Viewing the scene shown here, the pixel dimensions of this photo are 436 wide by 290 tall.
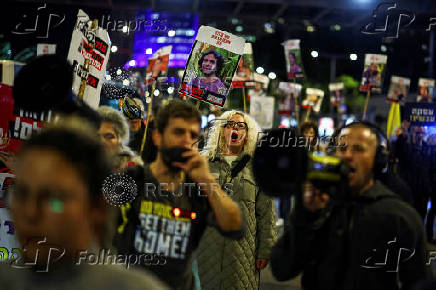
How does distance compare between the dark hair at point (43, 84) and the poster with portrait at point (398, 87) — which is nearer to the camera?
the dark hair at point (43, 84)

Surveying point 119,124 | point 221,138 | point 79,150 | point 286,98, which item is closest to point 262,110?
point 286,98

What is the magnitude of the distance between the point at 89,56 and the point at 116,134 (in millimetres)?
706

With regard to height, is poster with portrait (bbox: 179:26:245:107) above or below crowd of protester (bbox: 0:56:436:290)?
above

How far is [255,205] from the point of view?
4.07m

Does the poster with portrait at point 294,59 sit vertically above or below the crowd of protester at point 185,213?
above

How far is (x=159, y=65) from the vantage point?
15.4 ft

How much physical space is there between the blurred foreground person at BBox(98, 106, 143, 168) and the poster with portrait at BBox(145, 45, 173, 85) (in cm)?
110

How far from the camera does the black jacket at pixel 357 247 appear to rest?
225cm

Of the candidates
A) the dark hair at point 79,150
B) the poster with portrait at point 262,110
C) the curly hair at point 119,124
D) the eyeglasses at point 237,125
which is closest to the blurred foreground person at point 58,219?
the dark hair at point 79,150

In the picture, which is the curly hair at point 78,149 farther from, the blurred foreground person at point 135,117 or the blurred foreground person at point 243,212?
the blurred foreground person at point 135,117

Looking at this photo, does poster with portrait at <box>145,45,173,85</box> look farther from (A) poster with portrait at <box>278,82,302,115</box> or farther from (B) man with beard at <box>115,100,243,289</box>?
(A) poster with portrait at <box>278,82,302,115</box>

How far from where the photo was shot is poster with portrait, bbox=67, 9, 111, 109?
357 cm

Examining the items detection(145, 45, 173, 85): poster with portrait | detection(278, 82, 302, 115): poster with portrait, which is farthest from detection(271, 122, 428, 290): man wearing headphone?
detection(278, 82, 302, 115): poster with portrait

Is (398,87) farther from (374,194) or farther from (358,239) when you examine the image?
(358,239)
